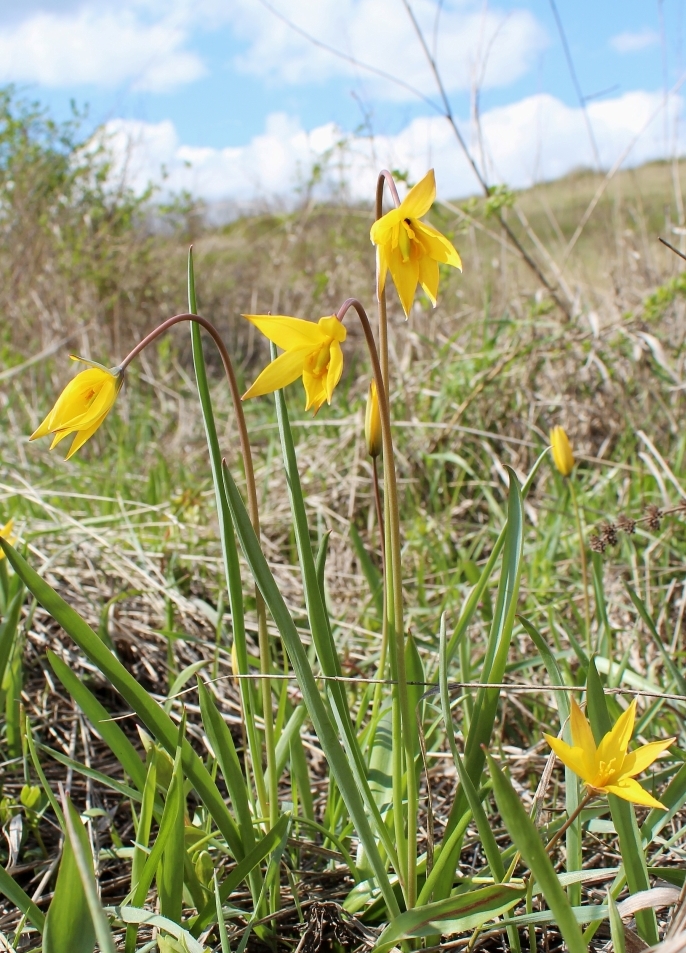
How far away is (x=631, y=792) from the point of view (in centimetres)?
81

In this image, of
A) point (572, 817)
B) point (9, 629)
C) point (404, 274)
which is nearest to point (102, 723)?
point (9, 629)

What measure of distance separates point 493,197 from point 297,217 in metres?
3.87

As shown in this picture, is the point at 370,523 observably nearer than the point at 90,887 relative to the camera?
No

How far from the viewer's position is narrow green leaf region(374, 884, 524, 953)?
34.4 inches

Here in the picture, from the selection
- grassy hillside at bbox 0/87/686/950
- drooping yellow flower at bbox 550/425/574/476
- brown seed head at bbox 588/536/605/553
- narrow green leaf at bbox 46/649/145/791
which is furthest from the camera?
drooping yellow flower at bbox 550/425/574/476

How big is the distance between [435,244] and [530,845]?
69 centimetres

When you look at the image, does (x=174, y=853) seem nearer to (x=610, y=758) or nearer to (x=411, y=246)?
(x=610, y=758)

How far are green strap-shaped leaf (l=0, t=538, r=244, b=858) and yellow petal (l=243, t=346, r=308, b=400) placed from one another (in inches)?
13.5

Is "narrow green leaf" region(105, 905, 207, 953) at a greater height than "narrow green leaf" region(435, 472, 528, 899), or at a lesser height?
lesser

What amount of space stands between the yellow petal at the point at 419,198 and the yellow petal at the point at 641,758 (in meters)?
0.67

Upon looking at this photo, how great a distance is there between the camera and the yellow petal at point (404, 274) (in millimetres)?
915

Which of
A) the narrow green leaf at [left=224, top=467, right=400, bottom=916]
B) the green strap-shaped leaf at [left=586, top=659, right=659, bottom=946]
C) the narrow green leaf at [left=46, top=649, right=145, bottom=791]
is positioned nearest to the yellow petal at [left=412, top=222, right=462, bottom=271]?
the narrow green leaf at [left=224, top=467, right=400, bottom=916]

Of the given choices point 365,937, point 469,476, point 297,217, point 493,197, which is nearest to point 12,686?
point 365,937

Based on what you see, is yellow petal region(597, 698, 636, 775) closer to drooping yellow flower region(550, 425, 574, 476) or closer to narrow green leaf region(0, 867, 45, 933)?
narrow green leaf region(0, 867, 45, 933)
